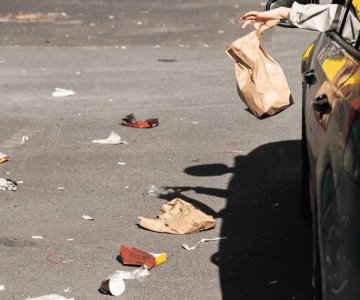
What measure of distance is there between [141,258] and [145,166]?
2565 mm

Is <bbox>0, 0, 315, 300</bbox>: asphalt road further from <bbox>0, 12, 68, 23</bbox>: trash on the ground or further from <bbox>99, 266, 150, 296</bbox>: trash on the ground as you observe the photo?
<bbox>0, 12, 68, 23</bbox>: trash on the ground

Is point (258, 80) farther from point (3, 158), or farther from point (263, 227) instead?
point (3, 158)

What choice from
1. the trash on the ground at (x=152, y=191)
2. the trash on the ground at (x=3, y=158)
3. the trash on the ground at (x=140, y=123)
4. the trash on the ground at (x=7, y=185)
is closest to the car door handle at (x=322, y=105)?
the trash on the ground at (x=152, y=191)

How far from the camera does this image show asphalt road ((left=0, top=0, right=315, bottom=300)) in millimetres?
6027

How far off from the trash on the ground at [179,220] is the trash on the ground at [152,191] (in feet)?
2.41

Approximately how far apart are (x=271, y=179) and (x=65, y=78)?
5331 mm

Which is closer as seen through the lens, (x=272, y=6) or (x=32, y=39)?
(x=272, y=6)

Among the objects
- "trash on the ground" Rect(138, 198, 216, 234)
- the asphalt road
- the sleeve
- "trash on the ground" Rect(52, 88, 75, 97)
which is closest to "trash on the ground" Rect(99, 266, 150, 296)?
the asphalt road

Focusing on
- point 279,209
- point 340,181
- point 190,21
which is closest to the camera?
point 340,181

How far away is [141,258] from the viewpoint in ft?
20.3

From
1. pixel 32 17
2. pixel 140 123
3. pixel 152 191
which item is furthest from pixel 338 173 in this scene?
pixel 32 17

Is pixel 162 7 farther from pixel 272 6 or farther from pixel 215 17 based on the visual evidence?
pixel 272 6

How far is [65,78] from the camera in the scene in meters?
12.9

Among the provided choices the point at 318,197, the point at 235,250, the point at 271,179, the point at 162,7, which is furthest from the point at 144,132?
the point at 162,7
